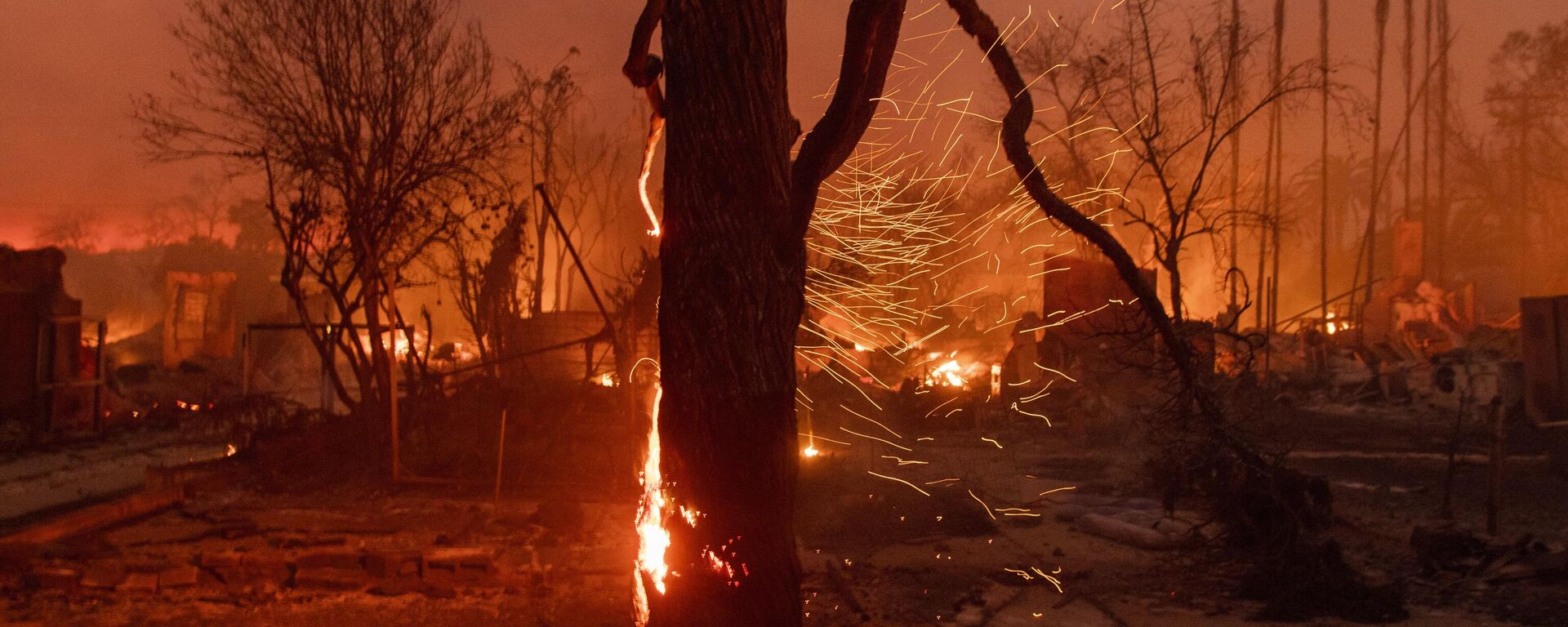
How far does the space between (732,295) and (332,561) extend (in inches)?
209

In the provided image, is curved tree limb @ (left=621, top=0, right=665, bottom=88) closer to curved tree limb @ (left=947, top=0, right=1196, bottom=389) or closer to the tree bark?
the tree bark

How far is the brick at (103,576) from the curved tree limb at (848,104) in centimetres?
622

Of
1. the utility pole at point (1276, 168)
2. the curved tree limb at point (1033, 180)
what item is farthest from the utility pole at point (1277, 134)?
the curved tree limb at point (1033, 180)

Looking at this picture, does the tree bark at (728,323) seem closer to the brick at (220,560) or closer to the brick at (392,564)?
the brick at (392,564)

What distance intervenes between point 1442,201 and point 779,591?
153 ft

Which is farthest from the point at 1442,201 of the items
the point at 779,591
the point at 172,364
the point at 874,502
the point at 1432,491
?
the point at 172,364

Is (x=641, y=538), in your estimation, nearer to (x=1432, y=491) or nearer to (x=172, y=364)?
(x=1432, y=491)

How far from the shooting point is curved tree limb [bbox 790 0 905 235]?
3.35 m

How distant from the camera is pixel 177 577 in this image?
684 cm

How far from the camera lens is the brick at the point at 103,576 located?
265 inches

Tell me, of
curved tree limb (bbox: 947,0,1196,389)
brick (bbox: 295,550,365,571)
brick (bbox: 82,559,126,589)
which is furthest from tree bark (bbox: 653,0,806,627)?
brick (bbox: 82,559,126,589)

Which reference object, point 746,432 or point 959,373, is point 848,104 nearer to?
point 746,432

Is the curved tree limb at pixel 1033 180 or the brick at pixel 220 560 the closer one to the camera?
the curved tree limb at pixel 1033 180

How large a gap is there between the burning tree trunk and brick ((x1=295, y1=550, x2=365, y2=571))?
15.1 ft
